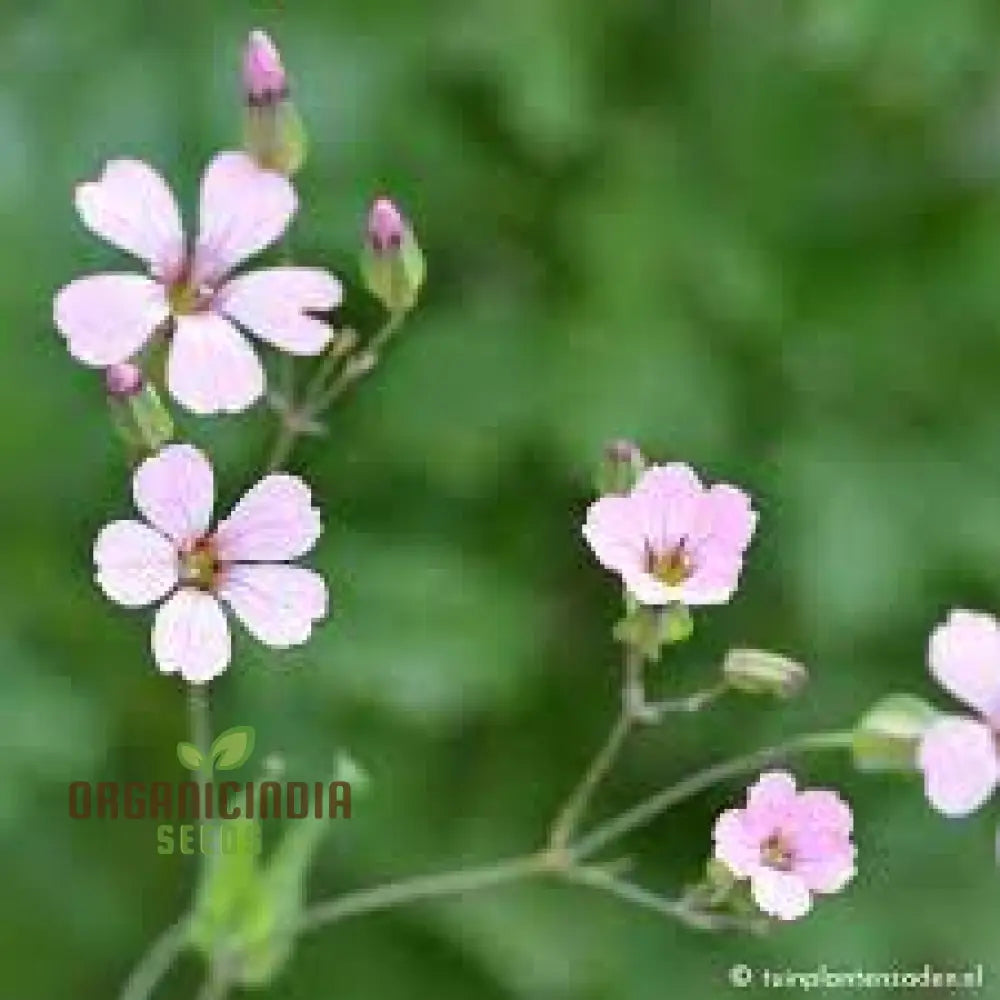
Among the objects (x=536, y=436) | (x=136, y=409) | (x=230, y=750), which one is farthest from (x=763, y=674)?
(x=536, y=436)

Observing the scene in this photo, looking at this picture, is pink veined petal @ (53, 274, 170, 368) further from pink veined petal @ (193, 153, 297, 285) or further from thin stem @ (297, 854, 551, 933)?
thin stem @ (297, 854, 551, 933)

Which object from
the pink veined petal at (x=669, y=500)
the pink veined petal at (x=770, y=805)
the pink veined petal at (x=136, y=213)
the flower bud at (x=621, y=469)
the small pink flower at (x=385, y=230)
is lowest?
the pink veined petal at (x=770, y=805)

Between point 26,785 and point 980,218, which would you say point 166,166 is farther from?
point 980,218

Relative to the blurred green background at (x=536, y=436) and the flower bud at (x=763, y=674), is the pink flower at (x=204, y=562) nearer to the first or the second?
the flower bud at (x=763, y=674)

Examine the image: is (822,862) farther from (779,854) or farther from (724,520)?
(724,520)

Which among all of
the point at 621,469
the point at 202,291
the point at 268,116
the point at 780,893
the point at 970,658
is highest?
the point at 268,116

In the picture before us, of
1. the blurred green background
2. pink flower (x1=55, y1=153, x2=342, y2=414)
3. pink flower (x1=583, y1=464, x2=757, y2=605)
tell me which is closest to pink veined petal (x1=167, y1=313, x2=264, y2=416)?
pink flower (x1=55, y1=153, x2=342, y2=414)

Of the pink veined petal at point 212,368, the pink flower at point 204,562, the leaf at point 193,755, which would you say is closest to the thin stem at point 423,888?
the leaf at point 193,755
